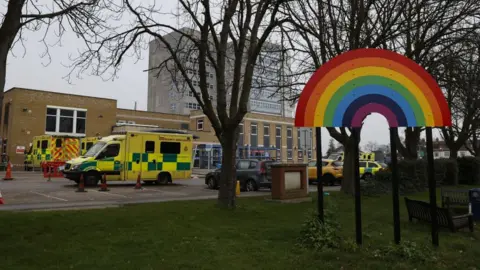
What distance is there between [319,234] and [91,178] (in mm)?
14328

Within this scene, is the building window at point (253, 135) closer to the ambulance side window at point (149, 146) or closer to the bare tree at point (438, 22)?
the ambulance side window at point (149, 146)

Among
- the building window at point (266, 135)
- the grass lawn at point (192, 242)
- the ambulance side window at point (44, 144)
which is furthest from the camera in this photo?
the building window at point (266, 135)

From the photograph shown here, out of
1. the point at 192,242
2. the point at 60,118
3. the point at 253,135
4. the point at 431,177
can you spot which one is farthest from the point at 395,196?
the point at 253,135

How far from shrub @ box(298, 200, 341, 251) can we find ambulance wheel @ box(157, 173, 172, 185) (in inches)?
562

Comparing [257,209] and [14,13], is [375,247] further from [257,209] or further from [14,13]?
[14,13]

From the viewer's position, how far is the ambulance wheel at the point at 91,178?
1827cm

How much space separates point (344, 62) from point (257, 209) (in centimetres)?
563

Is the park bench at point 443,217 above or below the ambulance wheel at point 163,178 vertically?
below

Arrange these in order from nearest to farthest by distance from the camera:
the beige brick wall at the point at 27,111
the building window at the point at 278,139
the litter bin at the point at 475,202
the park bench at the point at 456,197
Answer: the litter bin at the point at 475,202
the park bench at the point at 456,197
the beige brick wall at the point at 27,111
the building window at the point at 278,139

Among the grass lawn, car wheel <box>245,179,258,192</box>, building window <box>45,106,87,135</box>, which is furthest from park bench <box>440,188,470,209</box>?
building window <box>45,106,87,135</box>

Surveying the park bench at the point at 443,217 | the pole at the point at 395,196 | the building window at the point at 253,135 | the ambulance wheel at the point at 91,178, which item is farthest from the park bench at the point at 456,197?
the building window at the point at 253,135

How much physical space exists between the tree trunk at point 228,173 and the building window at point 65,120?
3578cm

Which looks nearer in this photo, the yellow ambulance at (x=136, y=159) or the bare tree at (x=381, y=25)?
the bare tree at (x=381, y=25)

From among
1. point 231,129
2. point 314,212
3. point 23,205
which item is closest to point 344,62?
point 314,212
